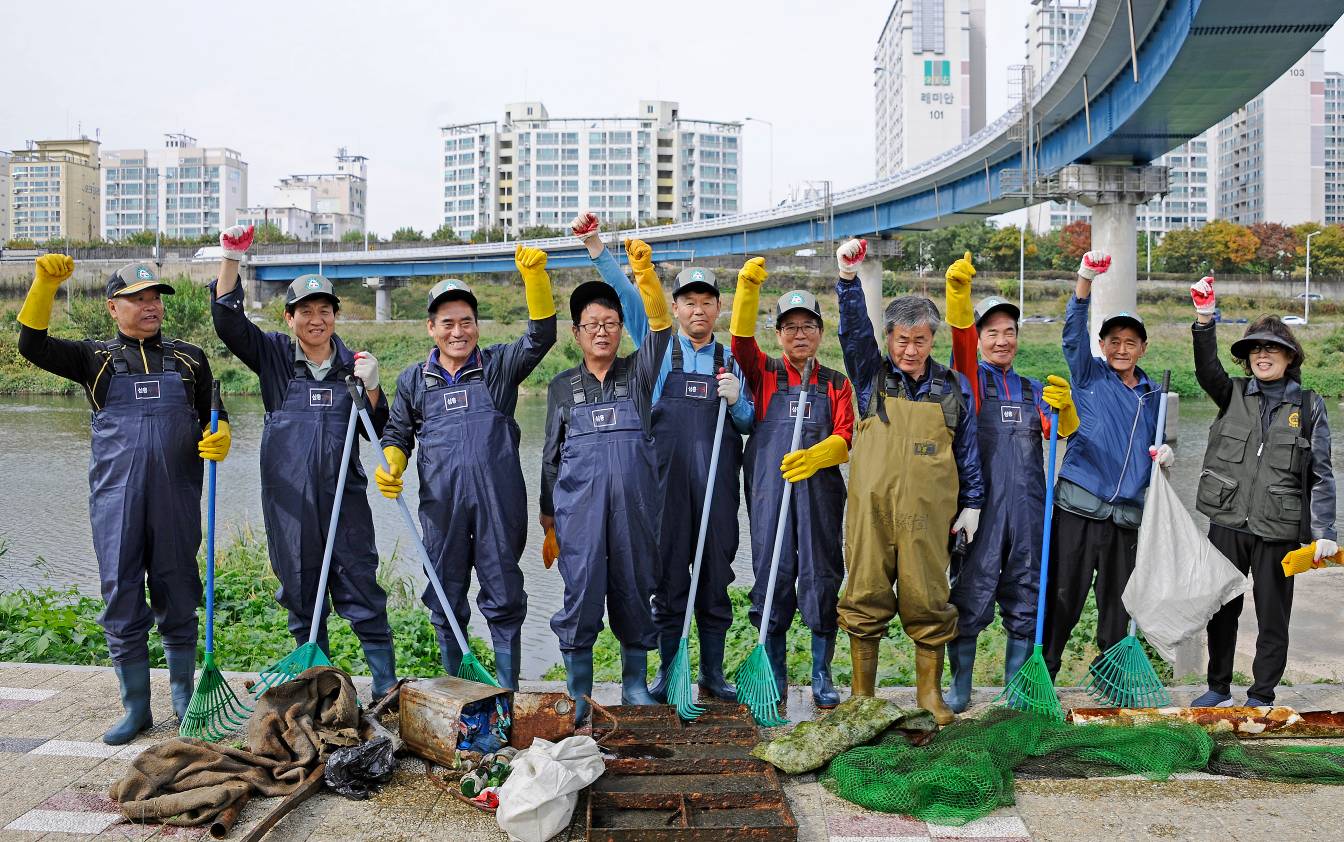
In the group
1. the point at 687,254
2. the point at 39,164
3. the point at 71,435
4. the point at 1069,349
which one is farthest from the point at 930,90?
the point at 1069,349

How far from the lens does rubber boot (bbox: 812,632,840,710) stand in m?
4.75

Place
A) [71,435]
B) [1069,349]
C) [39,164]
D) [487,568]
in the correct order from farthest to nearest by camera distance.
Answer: [39,164]
[71,435]
[1069,349]
[487,568]

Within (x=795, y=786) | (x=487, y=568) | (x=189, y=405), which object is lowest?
(x=795, y=786)

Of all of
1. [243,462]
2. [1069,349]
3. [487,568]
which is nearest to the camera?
[487,568]

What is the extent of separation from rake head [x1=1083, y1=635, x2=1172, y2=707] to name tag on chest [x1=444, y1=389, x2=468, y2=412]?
3070mm

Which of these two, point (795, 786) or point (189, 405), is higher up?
point (189, 405)

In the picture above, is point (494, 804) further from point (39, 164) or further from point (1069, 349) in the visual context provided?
point (39, 164)

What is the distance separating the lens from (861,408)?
4.65 m

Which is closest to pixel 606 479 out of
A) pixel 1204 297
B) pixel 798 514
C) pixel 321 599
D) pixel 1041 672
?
pixel 798 514

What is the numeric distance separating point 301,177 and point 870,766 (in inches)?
4893

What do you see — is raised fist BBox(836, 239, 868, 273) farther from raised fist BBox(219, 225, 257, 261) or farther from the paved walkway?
raised fist BBox(219, 225, 257, 261)

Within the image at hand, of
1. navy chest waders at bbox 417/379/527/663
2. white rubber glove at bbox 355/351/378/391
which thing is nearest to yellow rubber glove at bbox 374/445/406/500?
navy chest waders at bbox 417/379/527/663

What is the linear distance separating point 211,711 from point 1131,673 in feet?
13.2

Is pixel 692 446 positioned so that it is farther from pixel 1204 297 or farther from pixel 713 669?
pixel 1204 297
